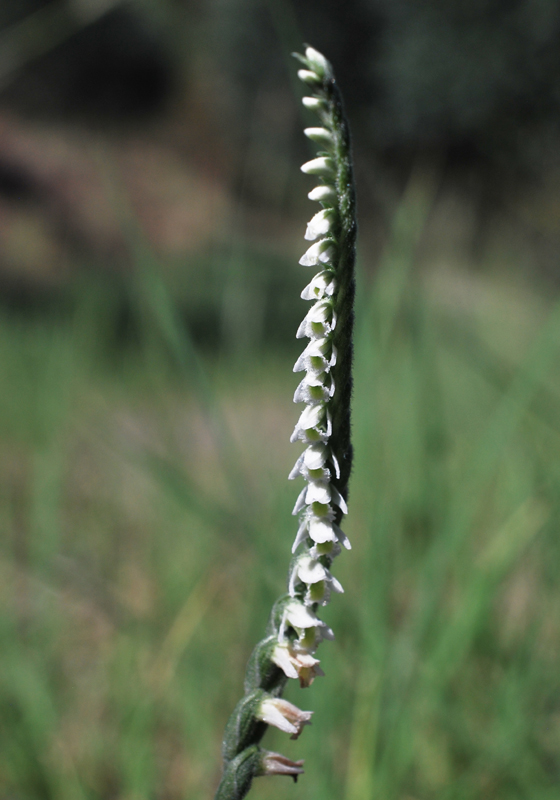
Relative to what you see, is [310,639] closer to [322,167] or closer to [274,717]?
[274,717]

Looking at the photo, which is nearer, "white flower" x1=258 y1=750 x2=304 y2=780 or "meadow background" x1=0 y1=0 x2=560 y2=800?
"white flower" x1=258 y1=750 x2=304 y2=780

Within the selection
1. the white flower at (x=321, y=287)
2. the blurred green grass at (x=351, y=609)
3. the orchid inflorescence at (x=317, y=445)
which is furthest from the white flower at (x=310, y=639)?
the blurred green grass at (x=351, y=609)

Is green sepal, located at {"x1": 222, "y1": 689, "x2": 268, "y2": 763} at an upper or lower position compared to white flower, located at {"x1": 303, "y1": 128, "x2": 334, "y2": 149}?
lower

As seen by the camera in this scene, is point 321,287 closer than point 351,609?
Yes

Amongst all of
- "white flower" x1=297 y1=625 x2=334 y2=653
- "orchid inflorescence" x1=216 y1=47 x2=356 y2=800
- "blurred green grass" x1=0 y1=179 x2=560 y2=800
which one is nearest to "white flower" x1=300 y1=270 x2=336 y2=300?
"orchid inflorescence" x1=216 y1=47 x2=356 y2=800

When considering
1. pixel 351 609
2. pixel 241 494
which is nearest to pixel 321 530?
pixel 241 494

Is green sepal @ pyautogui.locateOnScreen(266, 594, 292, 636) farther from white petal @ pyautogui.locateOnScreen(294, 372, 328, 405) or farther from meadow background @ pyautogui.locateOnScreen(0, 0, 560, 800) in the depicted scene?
meadow background @ pyautogui.locateOnScreen(0, 0, 560, 800)
